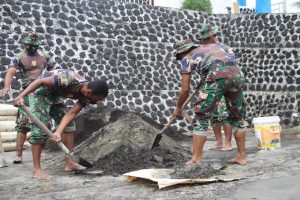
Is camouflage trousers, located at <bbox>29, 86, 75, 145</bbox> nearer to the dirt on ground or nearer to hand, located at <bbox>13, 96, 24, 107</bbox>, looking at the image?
hand, located at <bbox>13, 96, 24, 107</bbox>

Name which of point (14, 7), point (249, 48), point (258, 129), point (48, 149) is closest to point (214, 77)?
point (258, 129)

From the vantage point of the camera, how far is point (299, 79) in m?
11.3

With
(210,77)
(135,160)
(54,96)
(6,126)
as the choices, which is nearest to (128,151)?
(135,160)

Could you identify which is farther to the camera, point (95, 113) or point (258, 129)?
point (95, 113)

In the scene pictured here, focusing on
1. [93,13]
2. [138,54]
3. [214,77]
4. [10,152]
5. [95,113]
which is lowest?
[10,152]

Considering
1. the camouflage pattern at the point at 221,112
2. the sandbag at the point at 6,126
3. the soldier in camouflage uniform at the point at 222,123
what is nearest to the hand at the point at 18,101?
the soldier in camouflage uniform at the point at 222,123

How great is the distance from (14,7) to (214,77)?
6158 millimetres

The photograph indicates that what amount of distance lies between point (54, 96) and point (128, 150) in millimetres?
1161

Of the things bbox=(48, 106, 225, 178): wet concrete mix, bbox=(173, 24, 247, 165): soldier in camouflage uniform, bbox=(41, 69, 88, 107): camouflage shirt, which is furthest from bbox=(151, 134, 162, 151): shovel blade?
bbox=(41, 69, 88, 107): camouflage shirt

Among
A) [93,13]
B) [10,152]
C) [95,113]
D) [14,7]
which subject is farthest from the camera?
[93,13]

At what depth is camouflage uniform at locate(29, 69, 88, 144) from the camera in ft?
16.6

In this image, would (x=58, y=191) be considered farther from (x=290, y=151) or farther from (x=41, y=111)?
(x=290, y=151)

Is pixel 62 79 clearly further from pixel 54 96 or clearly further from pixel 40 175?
pixel 40 175

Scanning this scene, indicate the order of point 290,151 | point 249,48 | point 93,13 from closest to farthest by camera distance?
point 290,151 < point 93,13 < point 249,48
